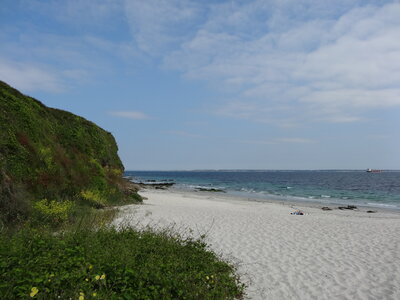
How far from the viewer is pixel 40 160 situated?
11.9m

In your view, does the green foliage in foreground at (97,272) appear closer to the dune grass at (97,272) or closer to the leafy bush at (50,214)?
the dune grass at (97,272)

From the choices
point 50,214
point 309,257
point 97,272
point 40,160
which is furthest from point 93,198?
point 309,257

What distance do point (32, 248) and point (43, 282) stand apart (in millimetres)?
1238

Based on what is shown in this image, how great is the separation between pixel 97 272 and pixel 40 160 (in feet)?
28.7

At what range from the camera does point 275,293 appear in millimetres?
6234

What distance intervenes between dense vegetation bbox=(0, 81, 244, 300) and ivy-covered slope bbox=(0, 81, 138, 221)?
0.14 ft

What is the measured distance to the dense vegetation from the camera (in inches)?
176

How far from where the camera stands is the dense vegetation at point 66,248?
446 centimetres

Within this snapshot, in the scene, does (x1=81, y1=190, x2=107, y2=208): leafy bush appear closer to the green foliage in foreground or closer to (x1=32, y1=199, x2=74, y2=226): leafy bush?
(x1=32, y1=199, x2=74, y2=226): leafy bush

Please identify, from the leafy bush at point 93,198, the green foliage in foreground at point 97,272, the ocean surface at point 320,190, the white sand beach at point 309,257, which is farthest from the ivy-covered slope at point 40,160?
the ocean surface at point 320,190

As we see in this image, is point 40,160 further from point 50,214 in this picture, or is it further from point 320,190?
point 320,190

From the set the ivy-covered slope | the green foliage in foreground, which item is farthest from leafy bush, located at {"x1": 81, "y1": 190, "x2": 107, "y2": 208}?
the green foliage in foreground

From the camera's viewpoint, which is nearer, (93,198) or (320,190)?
(93,198)

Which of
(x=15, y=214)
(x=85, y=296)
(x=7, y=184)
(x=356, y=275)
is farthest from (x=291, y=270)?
(x=7, y=184)
